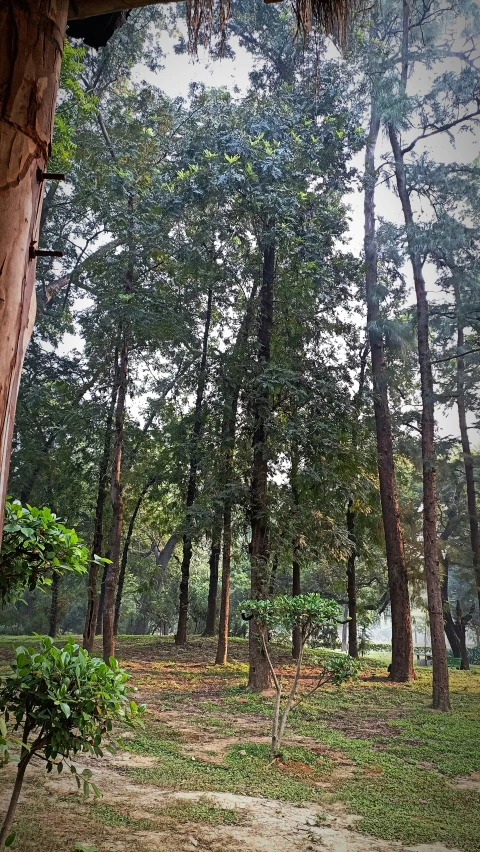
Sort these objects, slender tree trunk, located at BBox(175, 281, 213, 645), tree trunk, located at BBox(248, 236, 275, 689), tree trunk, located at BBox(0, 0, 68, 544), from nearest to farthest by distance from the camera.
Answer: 1. tree trunk, located at BBox(0, 0, 68, 544)
2. tree trunk, located at BBox(248, 236, 275, 689)
3. slender tree trunk, located at BBox(175, 281, 213, 645)

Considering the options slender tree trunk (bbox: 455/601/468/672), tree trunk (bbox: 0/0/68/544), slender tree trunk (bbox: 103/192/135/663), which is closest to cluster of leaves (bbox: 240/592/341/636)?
slender tree trunk (bbox: 103/192/135/663)

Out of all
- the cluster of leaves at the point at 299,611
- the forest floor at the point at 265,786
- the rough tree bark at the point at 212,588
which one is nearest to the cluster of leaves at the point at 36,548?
the forest floor at the point at 265,786

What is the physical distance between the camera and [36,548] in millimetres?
2525

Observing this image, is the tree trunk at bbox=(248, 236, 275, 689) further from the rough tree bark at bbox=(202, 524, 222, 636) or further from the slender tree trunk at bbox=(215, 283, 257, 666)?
the rough tree bark at bbox=(202, 524, 222, 636)

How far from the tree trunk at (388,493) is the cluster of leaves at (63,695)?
1158 centimetres

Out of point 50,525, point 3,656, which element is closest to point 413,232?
point 50,525

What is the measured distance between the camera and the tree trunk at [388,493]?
13227 mm

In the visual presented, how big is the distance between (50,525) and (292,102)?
11173mm

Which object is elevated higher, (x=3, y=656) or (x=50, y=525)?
(x=50, y=525)

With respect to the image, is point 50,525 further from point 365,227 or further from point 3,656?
point 365,227

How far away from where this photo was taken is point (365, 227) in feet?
48.8

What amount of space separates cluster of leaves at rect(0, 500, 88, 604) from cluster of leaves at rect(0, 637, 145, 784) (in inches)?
12.5

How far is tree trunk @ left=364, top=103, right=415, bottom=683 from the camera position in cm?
1323

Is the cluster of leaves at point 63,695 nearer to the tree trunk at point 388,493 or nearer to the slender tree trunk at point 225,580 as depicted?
the slender tree trunk at point 225,580
